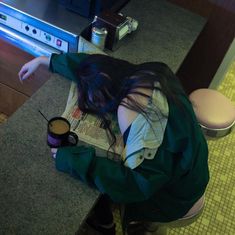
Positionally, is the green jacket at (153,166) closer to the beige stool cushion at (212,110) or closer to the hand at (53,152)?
the hand at (53,152)

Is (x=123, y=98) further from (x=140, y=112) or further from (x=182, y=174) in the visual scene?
(x=182, y=174)

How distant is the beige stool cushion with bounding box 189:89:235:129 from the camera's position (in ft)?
5.13

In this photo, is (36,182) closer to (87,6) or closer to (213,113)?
(87,6)

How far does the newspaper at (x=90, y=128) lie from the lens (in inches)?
44.3

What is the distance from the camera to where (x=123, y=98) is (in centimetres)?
110

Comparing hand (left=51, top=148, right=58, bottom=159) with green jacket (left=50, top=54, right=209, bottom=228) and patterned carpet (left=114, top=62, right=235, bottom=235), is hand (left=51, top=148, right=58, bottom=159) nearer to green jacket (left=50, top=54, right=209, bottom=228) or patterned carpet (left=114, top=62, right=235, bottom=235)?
green jacket (left=50, top=54, right=209, bottom=228)

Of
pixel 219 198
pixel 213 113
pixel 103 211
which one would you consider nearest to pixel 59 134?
pixel 103 211

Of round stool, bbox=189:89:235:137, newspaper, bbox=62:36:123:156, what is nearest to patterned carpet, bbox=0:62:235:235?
round stool, bbox=189:89:235:137

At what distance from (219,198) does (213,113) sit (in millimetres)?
524

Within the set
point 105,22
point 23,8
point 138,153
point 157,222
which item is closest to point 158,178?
point 138,153

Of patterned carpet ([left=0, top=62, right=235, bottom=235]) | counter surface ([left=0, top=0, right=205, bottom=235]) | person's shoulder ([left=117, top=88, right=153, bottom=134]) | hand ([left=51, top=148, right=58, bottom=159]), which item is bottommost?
patterned carpet ([left=0, top=62, right=235, bottom=235])

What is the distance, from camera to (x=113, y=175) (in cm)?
99

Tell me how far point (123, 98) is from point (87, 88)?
5.5 inches

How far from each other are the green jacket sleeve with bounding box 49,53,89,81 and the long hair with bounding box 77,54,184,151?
54 millimetres
